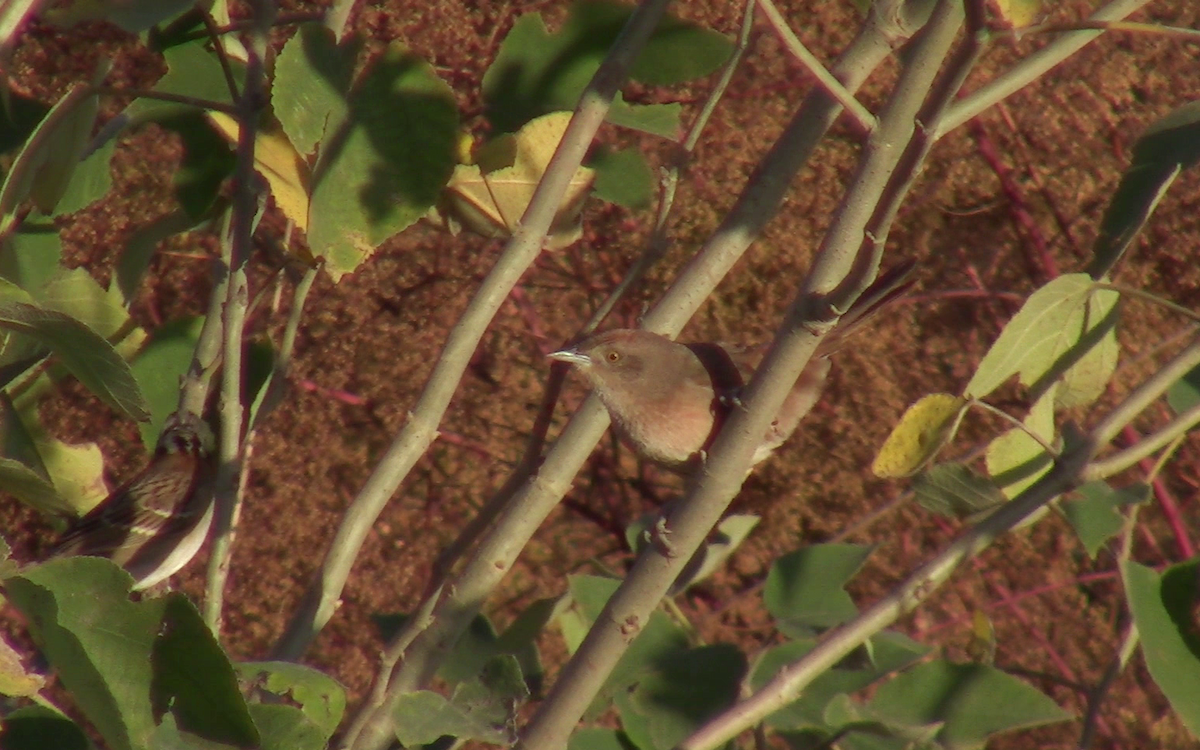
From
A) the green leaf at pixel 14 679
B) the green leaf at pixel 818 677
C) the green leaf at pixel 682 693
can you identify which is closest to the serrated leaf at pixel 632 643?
the green leaf at pixel 682 693

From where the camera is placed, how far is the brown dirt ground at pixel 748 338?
3.12m

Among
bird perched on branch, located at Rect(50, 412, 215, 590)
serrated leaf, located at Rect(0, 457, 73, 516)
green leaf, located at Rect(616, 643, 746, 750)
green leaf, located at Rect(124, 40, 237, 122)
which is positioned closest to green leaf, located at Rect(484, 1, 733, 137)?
green leaf, located at Rect(124, 40, 237, 122)

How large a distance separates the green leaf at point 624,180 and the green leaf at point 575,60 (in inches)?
4.1

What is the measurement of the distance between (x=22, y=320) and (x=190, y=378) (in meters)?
0.63

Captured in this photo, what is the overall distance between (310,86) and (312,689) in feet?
2.46

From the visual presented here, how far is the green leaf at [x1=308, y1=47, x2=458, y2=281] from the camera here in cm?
→ 158

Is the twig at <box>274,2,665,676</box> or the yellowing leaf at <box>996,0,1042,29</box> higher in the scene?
the yellowing leaf at <box>996,0,1042,29</box>

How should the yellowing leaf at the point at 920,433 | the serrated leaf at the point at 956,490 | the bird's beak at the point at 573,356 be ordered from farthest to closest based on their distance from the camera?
the bird's beak at the point at 573,356 → the serrated leaf at the point at 956,490 → the yellowing leaf at the point at 920,433

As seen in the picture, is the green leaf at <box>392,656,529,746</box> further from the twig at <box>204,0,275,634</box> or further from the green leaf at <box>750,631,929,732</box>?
the green leaf at <box>750,631,929,732</box>

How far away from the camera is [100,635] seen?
113 cm

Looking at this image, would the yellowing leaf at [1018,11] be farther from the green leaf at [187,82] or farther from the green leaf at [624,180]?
the green leaf at [187,82]

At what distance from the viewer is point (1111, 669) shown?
1.88 meters

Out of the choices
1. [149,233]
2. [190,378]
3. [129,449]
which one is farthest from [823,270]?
[129,449]

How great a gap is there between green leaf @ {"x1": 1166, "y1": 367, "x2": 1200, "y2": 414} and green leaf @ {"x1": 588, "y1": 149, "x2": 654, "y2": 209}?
884mm
